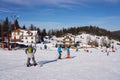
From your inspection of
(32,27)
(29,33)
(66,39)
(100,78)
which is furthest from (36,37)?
(100,78)

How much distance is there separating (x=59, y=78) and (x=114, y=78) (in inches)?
132

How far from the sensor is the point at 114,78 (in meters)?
Answer: 12.9

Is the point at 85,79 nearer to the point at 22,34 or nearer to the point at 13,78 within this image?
the point at 13,78

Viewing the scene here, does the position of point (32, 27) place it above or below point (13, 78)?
above

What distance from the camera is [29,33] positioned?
116 metres

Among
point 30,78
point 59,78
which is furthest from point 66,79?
point 30,78

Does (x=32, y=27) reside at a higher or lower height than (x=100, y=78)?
higher

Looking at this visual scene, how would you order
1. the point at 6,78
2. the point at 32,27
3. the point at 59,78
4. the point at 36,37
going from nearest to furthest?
the point at 6,78 → the point at 59,78 → the point at 36,37 → the point at 32,27

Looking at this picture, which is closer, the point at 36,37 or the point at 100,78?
the point at 100,78

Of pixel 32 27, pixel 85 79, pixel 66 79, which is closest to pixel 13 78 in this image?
pixel 66 79

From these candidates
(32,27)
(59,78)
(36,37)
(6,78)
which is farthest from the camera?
(32,27)

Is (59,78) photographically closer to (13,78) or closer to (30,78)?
(30,78)

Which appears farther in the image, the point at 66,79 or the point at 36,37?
the point at 36,37

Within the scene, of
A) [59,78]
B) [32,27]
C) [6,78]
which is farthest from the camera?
[32,27]
